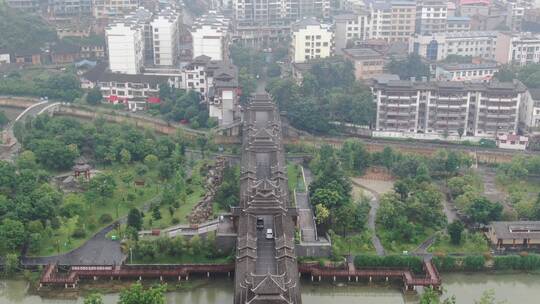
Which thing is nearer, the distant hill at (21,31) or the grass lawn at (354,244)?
the grass lawn at (354,244)

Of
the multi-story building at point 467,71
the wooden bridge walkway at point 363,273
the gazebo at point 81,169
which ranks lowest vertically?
the wooden bridge walkway at point 363,273

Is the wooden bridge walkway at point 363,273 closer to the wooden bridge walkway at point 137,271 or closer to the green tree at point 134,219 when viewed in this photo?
the wooden bridge walkway at point 137,271

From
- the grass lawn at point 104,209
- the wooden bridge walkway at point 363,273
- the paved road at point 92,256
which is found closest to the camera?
the wooden bridge walkway at point 363,273

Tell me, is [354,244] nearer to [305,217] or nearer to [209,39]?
[305,217]

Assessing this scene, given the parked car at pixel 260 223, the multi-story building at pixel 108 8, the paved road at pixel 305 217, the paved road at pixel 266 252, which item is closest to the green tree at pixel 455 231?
the paved road at pixel 305 217

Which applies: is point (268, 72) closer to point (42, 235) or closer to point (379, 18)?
point (379, 18)

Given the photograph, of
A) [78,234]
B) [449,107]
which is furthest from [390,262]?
[449,107]

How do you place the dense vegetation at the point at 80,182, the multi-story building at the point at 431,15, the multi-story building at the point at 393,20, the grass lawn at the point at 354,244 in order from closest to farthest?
1. the dense vegetation at the point at 80,182
2. the grass lawn at the point at 354,244
3. the multi-story building at the point at 431,15
4. the multi-story building at the point at 393,20

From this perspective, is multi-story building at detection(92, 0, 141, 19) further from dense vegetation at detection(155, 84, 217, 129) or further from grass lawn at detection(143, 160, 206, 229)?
grass lawn at detection(143, 160, 206, 229)
